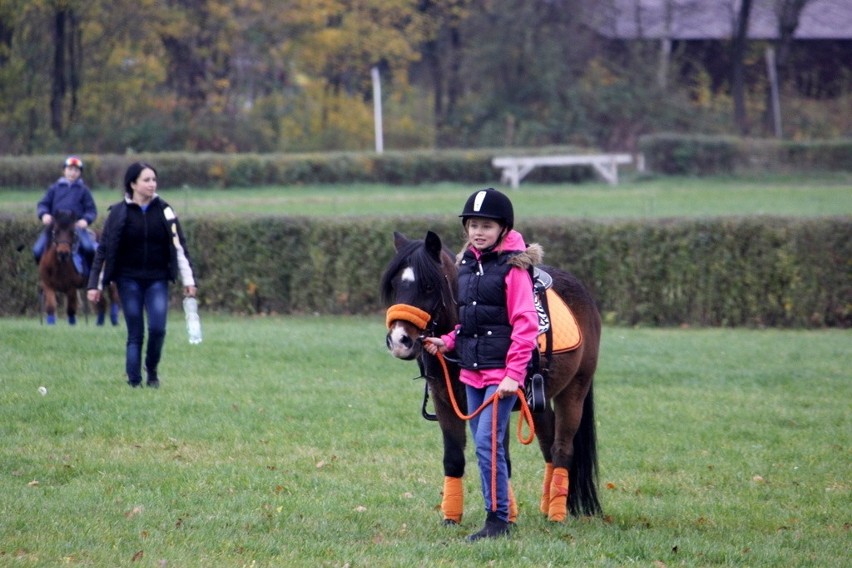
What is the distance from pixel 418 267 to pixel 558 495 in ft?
6.14

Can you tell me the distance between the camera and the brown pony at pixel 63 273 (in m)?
16.3

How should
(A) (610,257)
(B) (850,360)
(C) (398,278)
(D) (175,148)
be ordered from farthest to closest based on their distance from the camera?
(D) (175,148) → (A) (610,257) → (B) (850,360) → (C) (398,278)

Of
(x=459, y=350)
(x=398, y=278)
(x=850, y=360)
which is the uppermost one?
(x=398, y=278)

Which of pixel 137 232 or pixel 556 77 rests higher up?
pixel 556 77

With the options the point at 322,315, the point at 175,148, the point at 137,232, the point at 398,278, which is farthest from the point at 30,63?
the point at 398,278

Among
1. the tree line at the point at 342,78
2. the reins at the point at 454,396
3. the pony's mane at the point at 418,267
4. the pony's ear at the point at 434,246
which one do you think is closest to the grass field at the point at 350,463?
the reins at the point at 454,396

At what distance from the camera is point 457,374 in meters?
6.73

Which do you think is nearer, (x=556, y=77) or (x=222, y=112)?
(x=222, y=112)

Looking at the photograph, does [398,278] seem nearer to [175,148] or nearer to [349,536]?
[349,536]

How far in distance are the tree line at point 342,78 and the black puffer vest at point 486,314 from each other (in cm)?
3623

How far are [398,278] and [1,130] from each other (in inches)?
1446

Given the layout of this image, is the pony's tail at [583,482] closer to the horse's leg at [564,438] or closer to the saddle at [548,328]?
the horse's leg at [564,438]

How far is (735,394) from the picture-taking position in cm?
1248

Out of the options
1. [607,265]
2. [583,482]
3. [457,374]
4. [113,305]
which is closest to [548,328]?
[457,374]
